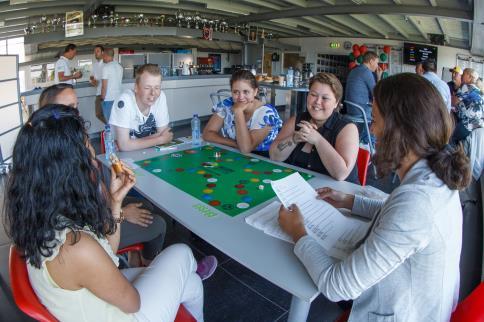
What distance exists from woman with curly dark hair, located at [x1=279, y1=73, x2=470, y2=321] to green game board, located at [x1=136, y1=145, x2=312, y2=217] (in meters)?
0.53

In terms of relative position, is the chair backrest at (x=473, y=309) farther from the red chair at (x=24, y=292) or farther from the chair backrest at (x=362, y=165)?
the chair backrest at (x=362, y=165)

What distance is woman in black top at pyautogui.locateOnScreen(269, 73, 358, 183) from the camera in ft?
5.69

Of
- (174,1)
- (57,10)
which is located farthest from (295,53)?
(57,10)

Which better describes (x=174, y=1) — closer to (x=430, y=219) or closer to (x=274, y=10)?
(x=274, y=10)

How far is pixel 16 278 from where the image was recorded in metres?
0.86

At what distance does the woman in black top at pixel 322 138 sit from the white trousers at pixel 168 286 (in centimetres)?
88

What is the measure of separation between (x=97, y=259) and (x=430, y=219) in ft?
2.71

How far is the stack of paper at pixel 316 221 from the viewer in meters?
1.11

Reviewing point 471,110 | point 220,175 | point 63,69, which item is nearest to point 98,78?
point 63,69

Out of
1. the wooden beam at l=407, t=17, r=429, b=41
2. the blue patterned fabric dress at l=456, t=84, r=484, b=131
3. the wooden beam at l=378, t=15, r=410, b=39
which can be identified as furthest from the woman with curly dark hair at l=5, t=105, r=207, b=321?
the wooden beam at l=407, t=17, r=429, b=41

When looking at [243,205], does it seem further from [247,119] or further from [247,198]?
[247,119]

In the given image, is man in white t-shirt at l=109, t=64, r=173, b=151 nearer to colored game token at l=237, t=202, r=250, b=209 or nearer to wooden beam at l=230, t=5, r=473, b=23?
colored game token at l=237, t=202, r=250, b=209

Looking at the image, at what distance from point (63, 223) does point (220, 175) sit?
943mm

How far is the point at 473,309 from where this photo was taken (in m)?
0.84
